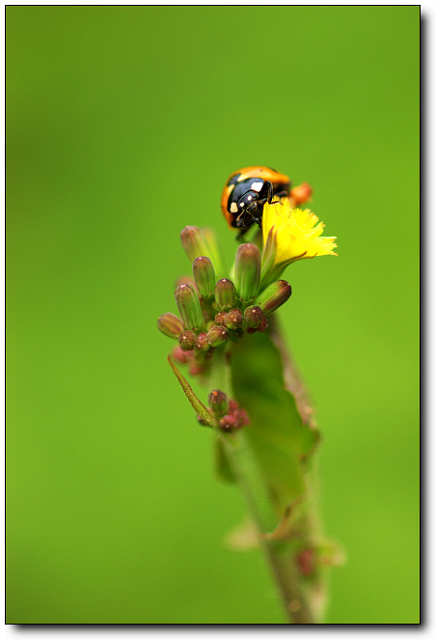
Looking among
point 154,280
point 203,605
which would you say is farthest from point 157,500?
point 154,280

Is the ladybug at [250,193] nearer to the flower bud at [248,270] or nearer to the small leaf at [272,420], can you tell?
the flower bud at [248,270]

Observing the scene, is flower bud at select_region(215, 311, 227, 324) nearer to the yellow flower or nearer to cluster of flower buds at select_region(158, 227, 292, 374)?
cluster of flower buds at select_region(158, 227, 292, 374)

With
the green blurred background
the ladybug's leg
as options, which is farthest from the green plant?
the green blurred background

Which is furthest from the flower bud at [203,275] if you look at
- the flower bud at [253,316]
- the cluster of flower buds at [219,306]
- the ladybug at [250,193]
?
the ladybug at [250,193]

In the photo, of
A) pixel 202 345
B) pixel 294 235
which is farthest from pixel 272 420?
pixel 294 235

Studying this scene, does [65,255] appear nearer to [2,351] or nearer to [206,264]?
[2,351]

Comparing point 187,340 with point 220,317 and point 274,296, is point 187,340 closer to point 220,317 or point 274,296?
point 220,317

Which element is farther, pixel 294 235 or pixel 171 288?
pixel 171 288
